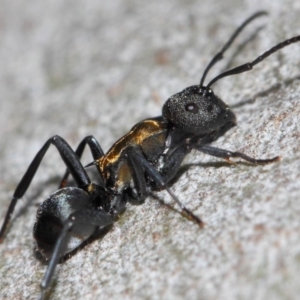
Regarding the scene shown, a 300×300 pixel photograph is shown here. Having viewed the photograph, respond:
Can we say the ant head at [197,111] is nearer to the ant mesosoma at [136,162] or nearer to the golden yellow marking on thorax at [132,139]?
the ant mesosoma at [136,162]

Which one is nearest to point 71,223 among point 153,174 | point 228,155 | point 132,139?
point 153,174

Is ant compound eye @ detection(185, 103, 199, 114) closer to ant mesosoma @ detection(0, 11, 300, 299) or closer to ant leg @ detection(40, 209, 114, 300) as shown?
ant mesosoma @ detection(0, 11, 300, 299)

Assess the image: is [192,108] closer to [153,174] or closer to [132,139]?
[132,139]

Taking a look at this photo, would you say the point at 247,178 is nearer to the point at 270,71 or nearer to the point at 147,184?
the point at 147,184

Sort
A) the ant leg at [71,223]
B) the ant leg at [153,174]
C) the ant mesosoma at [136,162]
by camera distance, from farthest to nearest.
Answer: the ant mesosoma at [136,162], the ant leg at [153,174], the ant leg at [71,223]

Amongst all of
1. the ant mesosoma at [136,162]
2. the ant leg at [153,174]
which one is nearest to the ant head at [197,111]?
the ant mesosoma at [136,162]
